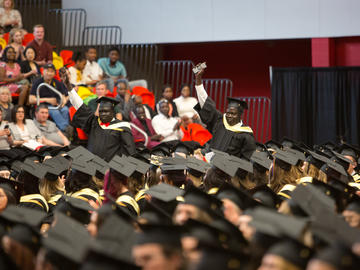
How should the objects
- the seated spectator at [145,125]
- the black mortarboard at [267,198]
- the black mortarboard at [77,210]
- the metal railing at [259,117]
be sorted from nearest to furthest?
the black mortarboard at [77,210] < the black mortarboard at [267,198] < the seated spectator at [145,125] < the metal railing at [259,117]

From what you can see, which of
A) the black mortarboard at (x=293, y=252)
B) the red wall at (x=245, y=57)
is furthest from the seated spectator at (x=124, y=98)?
the black mortarboard at (x=293, y=252)

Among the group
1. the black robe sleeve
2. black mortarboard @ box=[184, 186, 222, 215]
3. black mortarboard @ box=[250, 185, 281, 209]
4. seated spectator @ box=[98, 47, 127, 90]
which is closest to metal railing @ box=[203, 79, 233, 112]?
seated spectator @ box=[98, 47, 127, 90]

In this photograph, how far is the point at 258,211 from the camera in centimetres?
331

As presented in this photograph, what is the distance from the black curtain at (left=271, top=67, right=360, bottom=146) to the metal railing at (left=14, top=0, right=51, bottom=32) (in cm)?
568

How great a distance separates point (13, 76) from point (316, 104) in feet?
21.3

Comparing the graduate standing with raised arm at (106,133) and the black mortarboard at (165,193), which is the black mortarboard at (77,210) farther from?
the graduate standing with raised arm at (106,133)

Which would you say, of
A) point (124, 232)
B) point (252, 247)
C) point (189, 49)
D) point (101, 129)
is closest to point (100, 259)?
point (124, 232)

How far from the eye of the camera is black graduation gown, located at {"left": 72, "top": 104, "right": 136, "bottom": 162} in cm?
759

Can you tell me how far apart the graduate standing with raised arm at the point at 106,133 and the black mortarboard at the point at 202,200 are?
12.0ft

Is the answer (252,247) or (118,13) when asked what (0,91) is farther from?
(252,247)

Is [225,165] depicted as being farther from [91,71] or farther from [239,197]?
[91,71]

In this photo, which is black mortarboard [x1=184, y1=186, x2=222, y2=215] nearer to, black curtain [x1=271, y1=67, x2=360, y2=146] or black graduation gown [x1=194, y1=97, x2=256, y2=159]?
black graduation gown [x1=194, y1=97, x2=256, y2=159]

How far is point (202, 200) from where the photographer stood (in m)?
3.86

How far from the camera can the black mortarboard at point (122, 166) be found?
198 inches
